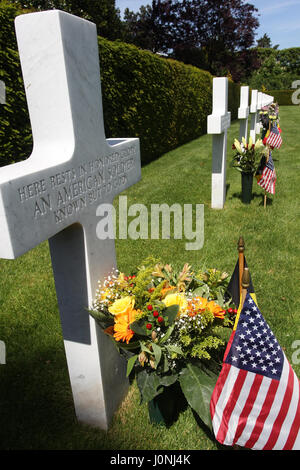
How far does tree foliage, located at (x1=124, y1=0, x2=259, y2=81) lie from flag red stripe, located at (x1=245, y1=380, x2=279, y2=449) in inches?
1286

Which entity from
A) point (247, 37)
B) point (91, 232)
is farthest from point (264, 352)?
point (247, 37)

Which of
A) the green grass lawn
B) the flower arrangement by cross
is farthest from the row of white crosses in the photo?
the flower arrangement by cross

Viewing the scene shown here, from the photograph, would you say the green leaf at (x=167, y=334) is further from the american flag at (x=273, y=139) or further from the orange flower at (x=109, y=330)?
the american flag at (x=273, y=139)

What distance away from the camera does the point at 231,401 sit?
1887 mm

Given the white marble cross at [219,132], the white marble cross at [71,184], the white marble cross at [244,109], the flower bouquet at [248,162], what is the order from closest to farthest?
the white marble cross at [71,184]
the white marble cross at [219,132]
the flower bouquet at [248,162]
the white marble cross at [244,109]

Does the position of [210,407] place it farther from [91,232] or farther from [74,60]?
[74,60]

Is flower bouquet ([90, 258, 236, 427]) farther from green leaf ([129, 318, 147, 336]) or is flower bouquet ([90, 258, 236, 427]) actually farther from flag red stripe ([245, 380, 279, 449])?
flag red stripe ([245, 380, 279, 449])

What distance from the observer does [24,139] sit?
21.9 feet

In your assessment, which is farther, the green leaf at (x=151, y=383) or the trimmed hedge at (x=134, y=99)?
the trimmed hedge at (x=134, y=99)

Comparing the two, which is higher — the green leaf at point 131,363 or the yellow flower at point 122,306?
the yellow flower at point 122,306

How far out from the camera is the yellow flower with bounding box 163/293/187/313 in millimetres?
2143

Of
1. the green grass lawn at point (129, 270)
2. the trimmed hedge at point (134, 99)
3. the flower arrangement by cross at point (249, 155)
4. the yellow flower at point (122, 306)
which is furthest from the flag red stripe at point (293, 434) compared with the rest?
the trimmed hedge at point (134, 99)

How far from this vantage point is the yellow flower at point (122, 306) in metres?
2.05

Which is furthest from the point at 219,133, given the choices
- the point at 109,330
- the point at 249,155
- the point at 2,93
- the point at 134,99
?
the point at 134,99
